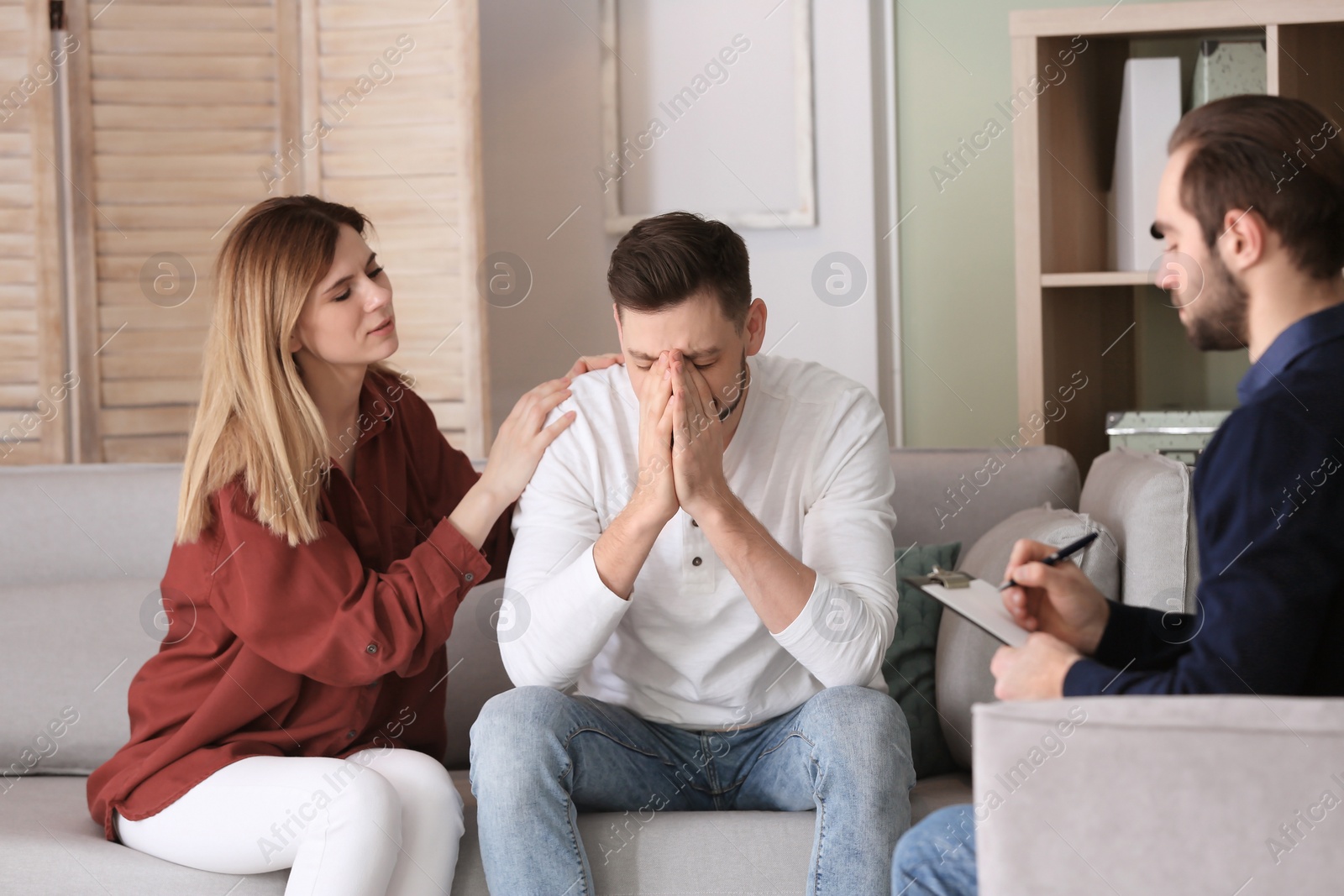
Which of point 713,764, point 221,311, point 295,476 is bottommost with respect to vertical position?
point 713,764

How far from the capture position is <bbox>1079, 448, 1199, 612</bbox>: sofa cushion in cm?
162

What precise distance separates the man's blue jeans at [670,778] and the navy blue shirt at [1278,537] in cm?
42

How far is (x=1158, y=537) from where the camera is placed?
5.38 ft

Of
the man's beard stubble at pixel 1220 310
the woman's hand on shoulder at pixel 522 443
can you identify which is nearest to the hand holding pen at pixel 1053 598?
the man's beard stubble at pixel 1220 310

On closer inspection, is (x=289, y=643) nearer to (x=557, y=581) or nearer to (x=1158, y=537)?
(x=557, y=581)

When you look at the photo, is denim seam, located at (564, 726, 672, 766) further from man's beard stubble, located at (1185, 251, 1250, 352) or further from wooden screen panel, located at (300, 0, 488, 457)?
wooden screen panel, located at (300, 0, 488, 457)

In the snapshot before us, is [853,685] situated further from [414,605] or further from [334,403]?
[334,403]

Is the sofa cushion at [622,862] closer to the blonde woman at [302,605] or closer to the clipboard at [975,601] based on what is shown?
the blonde woman at [302,605]

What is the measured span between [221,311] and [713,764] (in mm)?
852

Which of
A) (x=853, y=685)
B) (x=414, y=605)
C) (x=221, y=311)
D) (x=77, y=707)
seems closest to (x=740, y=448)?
(x=853, y=685)

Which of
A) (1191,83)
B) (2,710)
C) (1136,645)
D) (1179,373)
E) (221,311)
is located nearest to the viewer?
(1136,645)

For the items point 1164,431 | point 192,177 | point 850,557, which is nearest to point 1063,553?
point 850,557

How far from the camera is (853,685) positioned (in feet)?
4.85

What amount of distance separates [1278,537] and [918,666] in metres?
0.86
